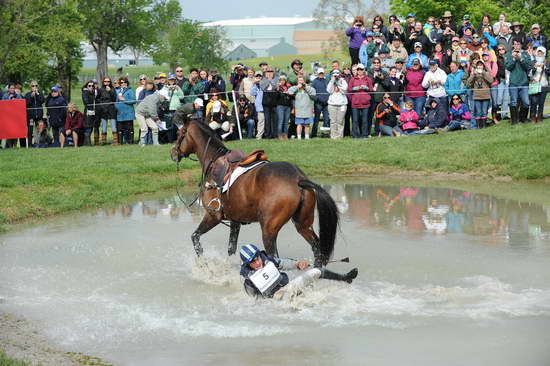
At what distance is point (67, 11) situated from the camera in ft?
173

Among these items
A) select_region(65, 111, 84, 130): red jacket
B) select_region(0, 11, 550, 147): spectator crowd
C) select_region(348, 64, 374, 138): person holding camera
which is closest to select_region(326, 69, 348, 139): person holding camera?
select_region(0, 11, 550, 147): spectator crowd

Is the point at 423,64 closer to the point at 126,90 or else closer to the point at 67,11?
the point at 126,90

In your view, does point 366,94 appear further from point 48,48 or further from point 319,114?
point 48,48

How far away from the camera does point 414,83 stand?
22.3 metres

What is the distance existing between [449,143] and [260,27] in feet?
546

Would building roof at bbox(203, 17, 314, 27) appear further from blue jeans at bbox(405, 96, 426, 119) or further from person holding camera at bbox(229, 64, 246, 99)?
blue jeans at bbox(405, 96, 426, 119)

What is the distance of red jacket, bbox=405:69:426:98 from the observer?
22.2 metres

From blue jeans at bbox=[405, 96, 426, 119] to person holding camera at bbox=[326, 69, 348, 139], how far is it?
170cm

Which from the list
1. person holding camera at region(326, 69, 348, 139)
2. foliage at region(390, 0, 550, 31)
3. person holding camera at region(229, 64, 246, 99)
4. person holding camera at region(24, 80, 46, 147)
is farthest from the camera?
foliage at region(390, 0, 550, 31)

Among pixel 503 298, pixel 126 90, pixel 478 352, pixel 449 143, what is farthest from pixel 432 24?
pixel 478 352

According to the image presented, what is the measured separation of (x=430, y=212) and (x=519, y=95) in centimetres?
816

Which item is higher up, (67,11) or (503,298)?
(67,11)

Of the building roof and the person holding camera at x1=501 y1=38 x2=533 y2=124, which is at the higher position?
the building roof

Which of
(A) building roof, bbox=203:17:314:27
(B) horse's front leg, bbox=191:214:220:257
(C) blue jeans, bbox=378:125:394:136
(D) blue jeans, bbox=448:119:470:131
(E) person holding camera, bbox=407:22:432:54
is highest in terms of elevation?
(A) building roof, bbox=203:17:314:27
